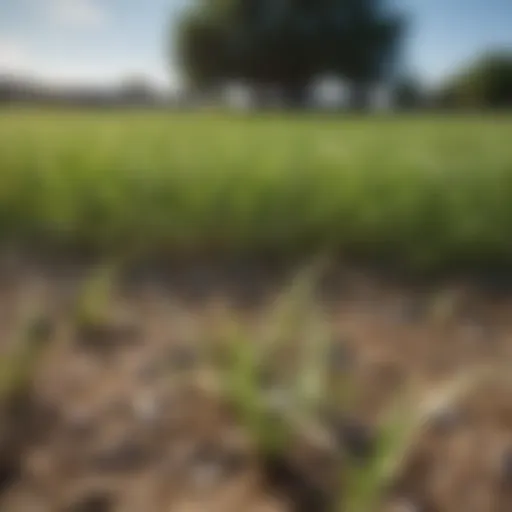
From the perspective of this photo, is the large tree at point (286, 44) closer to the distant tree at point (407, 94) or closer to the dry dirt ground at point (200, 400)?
the distant tree at point (407, 94)

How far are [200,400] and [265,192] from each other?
0.19 m

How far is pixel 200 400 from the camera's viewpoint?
1.12ft

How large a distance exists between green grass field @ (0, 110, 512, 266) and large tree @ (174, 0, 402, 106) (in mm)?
38

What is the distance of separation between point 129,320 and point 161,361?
4 centimetres

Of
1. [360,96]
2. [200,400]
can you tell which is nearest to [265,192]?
[360,96]

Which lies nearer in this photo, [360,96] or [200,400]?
[200,400]

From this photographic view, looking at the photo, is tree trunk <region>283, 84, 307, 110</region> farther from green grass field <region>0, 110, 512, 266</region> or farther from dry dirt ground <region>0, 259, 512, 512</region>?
dry dirt ground <region>0, 259, 512, 512</region>

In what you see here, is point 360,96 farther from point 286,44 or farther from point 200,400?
point 200,400

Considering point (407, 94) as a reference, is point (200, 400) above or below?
below

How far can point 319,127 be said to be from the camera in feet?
2.10

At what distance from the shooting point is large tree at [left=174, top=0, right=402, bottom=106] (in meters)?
0.46

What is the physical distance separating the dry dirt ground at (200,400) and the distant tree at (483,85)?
→ 12 cm

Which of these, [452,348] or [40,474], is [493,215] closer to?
[452,348]

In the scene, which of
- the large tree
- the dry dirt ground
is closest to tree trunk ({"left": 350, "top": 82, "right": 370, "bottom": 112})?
the large tree
